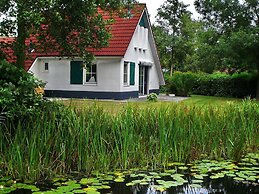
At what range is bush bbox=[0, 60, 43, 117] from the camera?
4484 mm

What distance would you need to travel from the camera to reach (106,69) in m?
17.8

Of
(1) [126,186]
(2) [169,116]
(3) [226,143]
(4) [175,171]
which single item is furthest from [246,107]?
(1) [126,186]

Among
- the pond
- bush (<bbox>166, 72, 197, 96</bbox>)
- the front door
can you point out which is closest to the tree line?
bush (<bbox>166, 72, 197, 96</bbox>)

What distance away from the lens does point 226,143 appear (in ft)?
18.3

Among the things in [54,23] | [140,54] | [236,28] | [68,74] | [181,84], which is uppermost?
[236,28]

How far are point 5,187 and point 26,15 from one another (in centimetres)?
518

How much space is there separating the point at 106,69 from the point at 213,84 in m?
9.68

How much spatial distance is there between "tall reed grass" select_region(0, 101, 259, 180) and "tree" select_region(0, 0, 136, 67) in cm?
380

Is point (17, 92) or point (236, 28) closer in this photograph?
point (17, 92)

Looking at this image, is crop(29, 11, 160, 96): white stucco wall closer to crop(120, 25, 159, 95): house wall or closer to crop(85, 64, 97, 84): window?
crop(120, 25, 159, 95): house wall

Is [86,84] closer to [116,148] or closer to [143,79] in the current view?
[143,79]

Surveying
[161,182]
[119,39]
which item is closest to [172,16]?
[119,39]

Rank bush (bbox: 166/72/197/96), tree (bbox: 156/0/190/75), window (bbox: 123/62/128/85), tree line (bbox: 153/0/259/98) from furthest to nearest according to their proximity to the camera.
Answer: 1. tree (bbox: 156/0/190/75)
2. bush (bbox: 166/72/197/96)
3. tree line (bbox: 153/0/259/98)
4. window (bbox: 123/62/128/85)

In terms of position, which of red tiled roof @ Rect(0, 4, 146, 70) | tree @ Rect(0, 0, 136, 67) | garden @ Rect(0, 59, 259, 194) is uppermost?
red tiled roof @ Rect(0, 4, 146, 70)
